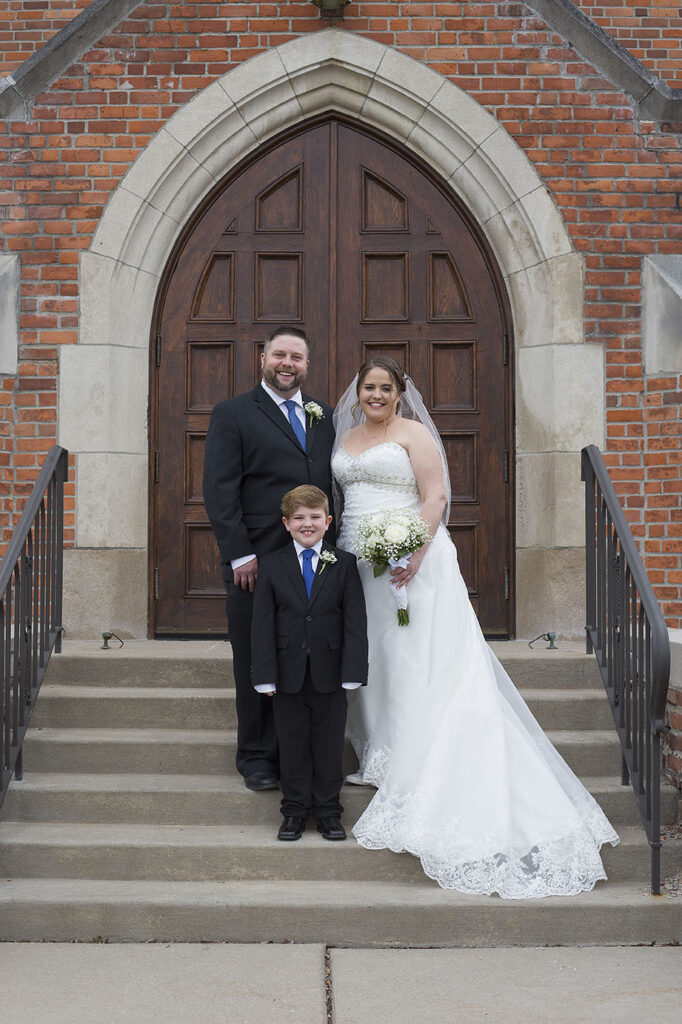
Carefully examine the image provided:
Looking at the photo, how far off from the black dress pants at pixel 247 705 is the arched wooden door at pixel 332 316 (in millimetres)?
1743

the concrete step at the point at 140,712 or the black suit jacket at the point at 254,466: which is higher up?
the black suit jacket at the point at 254,466

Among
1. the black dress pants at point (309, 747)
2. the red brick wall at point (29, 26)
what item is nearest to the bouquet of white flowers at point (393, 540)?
the black dress pants at point (309, 747)

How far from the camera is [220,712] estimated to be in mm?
4594

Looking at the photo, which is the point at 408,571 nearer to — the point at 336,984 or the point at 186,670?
the point at 186,670

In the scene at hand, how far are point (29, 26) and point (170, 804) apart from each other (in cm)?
489

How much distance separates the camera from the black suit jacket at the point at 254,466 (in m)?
4.14

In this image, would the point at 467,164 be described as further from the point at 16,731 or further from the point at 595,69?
the point at 16,731

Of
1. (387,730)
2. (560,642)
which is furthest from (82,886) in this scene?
(560,642)

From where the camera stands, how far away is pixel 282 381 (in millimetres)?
4195

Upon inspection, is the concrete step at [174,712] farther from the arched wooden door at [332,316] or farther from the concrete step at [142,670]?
the arched wooden door at [332,316]

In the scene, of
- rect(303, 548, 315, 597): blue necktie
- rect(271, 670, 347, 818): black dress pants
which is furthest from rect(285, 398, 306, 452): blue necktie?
rect(271, 670, 347, 818): black dress pants

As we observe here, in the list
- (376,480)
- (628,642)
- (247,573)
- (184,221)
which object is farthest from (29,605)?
(184,221)

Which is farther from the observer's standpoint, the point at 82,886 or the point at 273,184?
the point at 273,184

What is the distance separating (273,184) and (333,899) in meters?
4.13
